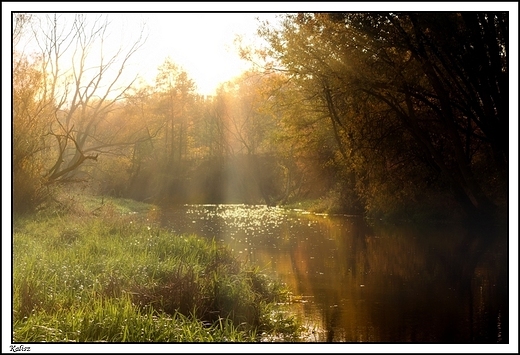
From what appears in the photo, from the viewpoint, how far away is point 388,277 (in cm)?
1310

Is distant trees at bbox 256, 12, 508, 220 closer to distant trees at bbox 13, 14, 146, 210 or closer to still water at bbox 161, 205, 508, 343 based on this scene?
still water at bbox 161, 205, 508, 343

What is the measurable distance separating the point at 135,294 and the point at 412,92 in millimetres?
15843

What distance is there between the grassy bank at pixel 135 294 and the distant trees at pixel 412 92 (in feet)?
31.0

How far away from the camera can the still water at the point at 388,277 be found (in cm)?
873

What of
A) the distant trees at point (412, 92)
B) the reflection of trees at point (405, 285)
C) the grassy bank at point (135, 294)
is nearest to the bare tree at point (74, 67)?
the grassy bank at point (135, 294)

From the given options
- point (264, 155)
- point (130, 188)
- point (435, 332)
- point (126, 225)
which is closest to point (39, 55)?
point (126, 225)

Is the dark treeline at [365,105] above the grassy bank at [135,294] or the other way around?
above

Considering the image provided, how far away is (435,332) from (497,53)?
38.1ft

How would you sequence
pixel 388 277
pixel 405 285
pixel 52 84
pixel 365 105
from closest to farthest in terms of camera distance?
pixel 405 285 < pixel 388 277 < pixel 52 84 < pixel 365 105

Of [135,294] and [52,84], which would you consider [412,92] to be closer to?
[52,84]

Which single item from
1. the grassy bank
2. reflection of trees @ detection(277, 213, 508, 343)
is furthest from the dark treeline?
the grassy bank

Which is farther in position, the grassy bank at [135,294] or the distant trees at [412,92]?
the distant trees at [412,92]

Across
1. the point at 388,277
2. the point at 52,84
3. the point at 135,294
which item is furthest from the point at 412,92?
the point at 135,294

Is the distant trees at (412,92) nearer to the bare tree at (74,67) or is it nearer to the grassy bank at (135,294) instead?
the bare tree at (74,67)
